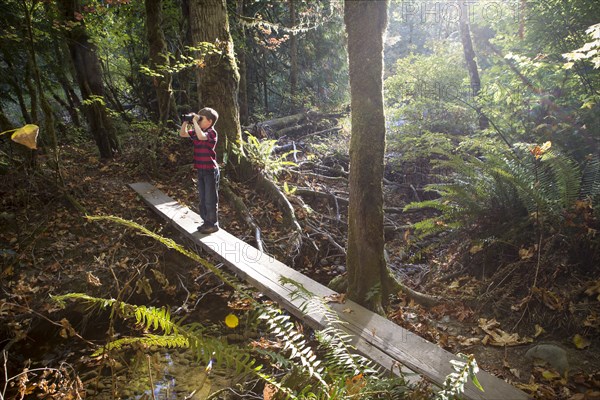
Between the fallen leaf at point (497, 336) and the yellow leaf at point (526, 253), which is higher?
the yellow leaf at point (526, 253)

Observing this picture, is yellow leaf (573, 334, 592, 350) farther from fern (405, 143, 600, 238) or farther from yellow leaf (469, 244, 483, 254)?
yellow leaf (469, 244, 483, 254)

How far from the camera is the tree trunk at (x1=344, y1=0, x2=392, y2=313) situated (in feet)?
11.4

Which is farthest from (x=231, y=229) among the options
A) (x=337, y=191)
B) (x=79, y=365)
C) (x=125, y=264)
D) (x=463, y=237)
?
(x=463, y=237)

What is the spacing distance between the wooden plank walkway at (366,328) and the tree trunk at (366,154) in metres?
0.37

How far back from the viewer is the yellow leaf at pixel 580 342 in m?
3.08

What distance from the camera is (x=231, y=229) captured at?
22.9 feet

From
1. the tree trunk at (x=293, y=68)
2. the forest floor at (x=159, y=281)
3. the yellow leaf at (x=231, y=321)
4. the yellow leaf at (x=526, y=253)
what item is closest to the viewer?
the forest floor at (x=159, y=281)

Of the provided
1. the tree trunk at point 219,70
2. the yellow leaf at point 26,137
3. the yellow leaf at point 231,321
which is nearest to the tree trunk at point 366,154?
the yellow leaf at point 231,321

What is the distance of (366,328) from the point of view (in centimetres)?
341

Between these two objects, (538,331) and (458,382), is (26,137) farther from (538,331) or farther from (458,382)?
(538,331)

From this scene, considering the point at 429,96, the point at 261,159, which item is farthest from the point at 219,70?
the point at 429,96

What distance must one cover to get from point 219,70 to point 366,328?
6136mm

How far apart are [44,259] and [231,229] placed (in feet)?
10.1

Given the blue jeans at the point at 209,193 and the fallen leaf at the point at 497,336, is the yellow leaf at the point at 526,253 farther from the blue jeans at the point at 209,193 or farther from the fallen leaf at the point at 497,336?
the blue jeans at the point at 209,193
